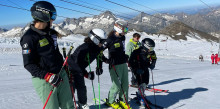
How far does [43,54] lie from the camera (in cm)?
299

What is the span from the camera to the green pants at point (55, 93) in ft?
10.1

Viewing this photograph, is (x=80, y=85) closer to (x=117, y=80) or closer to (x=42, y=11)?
(x=117, y=80)

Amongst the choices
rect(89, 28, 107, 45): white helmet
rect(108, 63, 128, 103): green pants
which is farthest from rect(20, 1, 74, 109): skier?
rect(108, 63, 128, 103): green pants

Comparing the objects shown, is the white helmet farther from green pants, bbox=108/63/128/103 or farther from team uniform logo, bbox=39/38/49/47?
team uniform logo, bbox=39/38/49/47

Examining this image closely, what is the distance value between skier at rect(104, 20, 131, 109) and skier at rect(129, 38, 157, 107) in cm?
61

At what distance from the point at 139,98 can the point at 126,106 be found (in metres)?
0.81

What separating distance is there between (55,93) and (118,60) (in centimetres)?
239

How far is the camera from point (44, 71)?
9.61 ft

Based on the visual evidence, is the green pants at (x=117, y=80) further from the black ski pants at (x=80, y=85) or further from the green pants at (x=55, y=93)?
the green pants at (x=55, y=93)

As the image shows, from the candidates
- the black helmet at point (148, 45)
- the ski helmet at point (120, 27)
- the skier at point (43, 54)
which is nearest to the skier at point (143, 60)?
the black helmet at point (148, 45)

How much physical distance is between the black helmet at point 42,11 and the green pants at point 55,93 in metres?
0.92

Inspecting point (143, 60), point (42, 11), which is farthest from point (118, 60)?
point (42, 11)

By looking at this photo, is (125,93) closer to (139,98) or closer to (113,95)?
(113,95)

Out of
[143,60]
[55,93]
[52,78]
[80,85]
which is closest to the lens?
[52,78]
